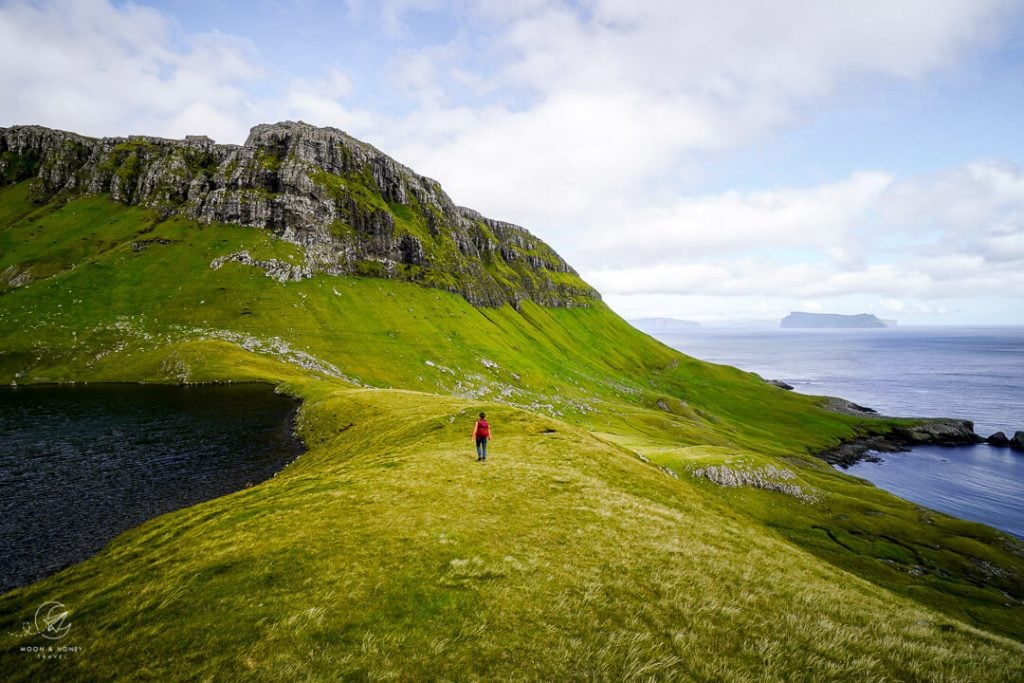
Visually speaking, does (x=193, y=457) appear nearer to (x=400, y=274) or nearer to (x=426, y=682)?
(x=426, y=682)

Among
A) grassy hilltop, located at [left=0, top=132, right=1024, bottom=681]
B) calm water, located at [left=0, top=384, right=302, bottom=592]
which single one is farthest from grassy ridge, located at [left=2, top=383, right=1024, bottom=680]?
calm water, located at [left=0, top=384, right=302, bottom=592]

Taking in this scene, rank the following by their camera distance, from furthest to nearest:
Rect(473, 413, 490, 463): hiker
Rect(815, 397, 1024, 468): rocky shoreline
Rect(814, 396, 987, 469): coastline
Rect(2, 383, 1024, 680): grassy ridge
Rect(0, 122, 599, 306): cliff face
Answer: Rect(0, 122, 599, 306): cliff face, Rect(814, 396, 987, 469): coastline, Rect(815, 397, 1024, 468): rocky shoreline, Rect(473, 413, 490, 463): hiker, Rect(2, 383, 1024, 680): grassy ridge

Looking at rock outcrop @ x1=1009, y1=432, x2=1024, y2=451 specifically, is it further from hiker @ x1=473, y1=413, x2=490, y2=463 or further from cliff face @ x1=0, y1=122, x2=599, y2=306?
cliff face @ x1=0, y1=122, x2=599, y2=306

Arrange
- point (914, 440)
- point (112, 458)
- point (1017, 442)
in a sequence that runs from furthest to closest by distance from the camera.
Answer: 1. point (914, 440)
2. point (1017, 442)
3. point (112, 458)

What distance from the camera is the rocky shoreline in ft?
388

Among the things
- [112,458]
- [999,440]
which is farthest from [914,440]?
[112,458]

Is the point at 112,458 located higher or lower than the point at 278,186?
lower

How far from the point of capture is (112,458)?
138 feet

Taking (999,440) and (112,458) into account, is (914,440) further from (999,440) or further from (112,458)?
(112,458)

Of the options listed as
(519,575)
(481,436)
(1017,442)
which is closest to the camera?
(519,575)

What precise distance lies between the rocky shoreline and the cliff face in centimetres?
14119

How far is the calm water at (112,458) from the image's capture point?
90.5 ft

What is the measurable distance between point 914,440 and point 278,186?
24248cm

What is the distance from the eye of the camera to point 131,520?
29.8 meters
